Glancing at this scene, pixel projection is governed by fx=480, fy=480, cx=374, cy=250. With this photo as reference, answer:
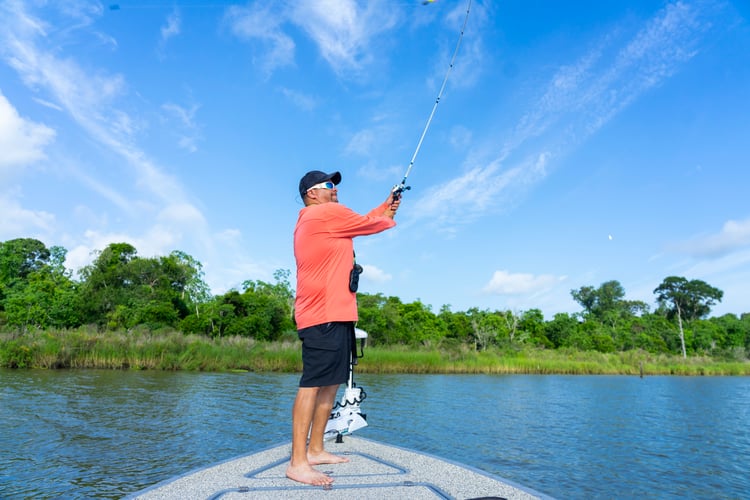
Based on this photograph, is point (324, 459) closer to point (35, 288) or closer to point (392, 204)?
point (392, 204)

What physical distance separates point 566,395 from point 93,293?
34.2m

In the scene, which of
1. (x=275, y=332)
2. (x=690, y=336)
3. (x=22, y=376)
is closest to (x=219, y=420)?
(x=22, y=376)

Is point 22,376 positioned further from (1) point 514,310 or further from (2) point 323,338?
(1) point 514,310

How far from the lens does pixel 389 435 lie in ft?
25.1

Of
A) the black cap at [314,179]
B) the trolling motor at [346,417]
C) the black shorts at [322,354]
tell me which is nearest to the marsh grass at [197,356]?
the trolling motor at [346,417]

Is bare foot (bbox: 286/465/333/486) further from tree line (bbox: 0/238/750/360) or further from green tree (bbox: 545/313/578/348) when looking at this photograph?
green tree (bbox: 545/313/578/348)

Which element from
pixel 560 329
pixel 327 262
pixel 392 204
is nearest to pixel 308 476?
pixel 327 262

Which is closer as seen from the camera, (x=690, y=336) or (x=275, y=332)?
Result: (x=275, y=332)

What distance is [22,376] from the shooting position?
13.5 meters

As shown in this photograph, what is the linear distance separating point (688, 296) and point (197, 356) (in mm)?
71213

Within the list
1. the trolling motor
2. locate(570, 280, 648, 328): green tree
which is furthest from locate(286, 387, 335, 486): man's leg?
locate(570, 280, 648, 328): green tree

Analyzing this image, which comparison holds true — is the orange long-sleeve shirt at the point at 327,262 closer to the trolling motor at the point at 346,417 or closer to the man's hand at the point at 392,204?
the man's hand at the point at 392,204

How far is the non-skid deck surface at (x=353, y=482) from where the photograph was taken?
2.77 metres

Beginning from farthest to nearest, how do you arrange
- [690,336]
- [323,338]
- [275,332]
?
[690,336] → [275,332] → [323,338]
